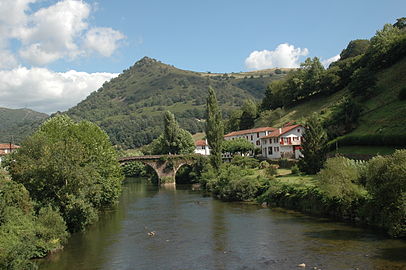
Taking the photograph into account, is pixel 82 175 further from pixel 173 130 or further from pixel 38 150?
pixel 173 130

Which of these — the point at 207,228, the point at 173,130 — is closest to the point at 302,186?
the point at 207,228

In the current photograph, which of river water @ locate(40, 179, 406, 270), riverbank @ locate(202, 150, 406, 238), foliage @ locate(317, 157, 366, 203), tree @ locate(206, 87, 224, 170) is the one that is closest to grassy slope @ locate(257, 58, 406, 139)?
riverbank @ locate(202, 150, 406, 238)

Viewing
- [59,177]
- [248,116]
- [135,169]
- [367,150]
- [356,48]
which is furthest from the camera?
[135,169]

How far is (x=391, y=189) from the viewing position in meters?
31.9

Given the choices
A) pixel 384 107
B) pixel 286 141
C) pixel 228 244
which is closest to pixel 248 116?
pixel 286 141

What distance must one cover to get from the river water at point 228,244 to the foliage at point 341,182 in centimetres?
317

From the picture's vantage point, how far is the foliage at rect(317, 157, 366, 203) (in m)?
40.1

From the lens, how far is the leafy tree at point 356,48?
135 meters

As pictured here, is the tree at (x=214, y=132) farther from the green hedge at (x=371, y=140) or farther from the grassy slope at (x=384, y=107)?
the grassy slope at (x=384, y=107)

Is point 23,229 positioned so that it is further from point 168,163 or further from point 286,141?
point 168,163

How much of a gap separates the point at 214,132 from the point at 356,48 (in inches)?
3232

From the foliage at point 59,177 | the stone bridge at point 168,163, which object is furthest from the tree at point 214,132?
the foliage at point 59,177

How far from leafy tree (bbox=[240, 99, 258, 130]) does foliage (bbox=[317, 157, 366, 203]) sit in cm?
9476

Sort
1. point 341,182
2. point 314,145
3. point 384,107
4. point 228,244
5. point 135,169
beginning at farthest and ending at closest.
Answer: point 135,169, point 384,107, point 314,145, point 341,182, point 228,244
